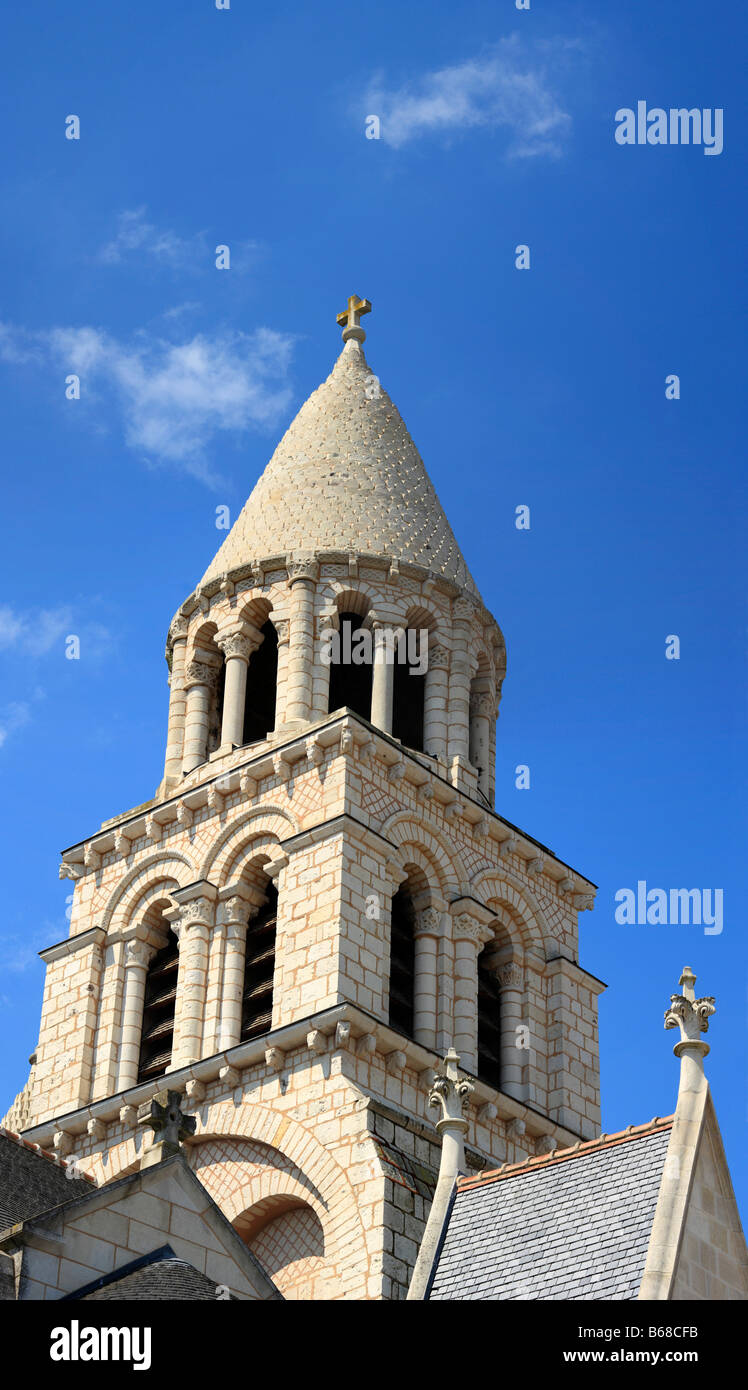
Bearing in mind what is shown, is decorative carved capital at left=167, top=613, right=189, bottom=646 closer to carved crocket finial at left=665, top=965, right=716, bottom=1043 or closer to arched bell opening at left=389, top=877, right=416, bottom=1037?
arched bell opening at left=389, top=877, right=416, bottom=1037

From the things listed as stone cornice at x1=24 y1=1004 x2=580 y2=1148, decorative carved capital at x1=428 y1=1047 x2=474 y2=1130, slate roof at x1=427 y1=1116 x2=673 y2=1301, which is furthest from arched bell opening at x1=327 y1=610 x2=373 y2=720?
slate roof at x1=427 y1=1116 x2=673 y2=1301

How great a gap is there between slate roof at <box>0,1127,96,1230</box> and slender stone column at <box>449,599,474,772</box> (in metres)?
11.5

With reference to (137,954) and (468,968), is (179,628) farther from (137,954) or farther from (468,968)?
(468,968)

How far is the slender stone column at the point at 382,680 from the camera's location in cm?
3500

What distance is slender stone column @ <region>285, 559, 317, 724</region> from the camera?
34819 mm

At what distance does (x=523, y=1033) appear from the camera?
3362cm

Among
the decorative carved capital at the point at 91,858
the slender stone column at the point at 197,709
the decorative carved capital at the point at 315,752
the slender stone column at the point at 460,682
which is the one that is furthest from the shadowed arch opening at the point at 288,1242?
the slender stone column at the point at 460,682

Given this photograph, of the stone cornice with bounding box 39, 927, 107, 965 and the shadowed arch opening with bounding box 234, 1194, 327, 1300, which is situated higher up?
the stone cornice with bounding box 39, 927, 107, 965

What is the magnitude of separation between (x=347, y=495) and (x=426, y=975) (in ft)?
31.4

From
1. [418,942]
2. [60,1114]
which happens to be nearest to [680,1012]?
[418,942]

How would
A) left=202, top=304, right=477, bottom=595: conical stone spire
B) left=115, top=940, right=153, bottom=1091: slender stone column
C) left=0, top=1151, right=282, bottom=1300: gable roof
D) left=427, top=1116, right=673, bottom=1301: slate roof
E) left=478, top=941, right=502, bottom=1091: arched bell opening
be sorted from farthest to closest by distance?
1. left=202, top=304, right=477, bottom=595: conical stone spire
2. left=478, top=941, right=502, bottom=1091: arched bell opening
3. left=115, top=940, right=153, bottom=1091: slender stone column
4. left=427, top=1116, right=673, bottom=1301: slate roof
5. left=0, top=1151, right=282, bottom=1300: gable roof

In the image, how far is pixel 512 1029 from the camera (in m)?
33.7

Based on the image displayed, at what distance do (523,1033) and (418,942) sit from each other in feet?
7.77
